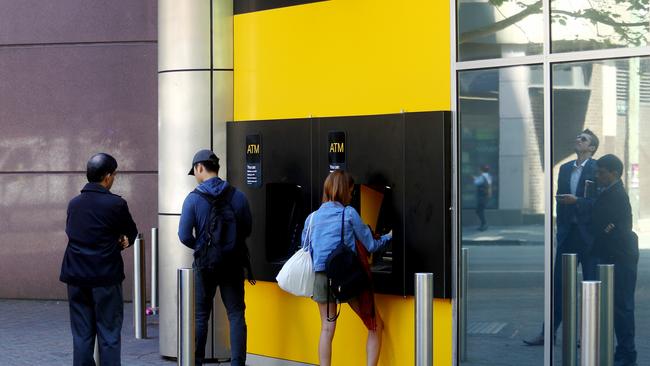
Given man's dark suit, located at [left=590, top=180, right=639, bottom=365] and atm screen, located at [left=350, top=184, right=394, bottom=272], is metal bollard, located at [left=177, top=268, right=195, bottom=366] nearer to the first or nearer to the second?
atm screen, located at [left=350, top=184, right=394, bottom=272]

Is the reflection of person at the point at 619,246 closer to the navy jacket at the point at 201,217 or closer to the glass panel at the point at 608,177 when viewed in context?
the glass panel at the point at 608,177

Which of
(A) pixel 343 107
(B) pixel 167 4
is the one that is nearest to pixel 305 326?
(A) pixel 343 107

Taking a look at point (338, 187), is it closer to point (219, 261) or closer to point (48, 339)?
point (219, 261)

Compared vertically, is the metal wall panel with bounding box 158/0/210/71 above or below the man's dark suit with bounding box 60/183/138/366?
above

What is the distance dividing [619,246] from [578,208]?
389 mm

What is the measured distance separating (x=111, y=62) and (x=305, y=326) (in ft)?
19.2

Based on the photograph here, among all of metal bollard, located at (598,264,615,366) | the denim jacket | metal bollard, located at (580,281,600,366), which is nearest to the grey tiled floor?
the denim jacket

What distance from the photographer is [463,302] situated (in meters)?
8.02

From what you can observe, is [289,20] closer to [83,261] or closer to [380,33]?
[380,33]

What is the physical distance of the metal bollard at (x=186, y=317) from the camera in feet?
25.1

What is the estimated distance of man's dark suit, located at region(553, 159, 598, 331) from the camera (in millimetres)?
7402

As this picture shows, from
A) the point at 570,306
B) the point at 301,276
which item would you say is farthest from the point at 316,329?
the point at 570,306

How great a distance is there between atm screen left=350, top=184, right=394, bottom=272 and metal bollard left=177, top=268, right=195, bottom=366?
1502mm

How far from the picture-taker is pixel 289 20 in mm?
9180
